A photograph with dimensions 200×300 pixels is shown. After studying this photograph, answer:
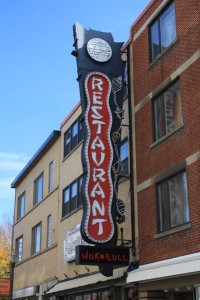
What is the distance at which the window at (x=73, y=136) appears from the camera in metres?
24.2

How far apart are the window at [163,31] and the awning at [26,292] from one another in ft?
51.5

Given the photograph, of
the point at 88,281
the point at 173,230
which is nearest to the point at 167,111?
the point at 173,230

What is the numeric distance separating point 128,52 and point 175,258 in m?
9.18

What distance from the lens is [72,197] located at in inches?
942

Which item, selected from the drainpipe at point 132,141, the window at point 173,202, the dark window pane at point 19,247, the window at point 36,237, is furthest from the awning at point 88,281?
the dark window pane at point 19,247

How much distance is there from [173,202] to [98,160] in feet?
9.64

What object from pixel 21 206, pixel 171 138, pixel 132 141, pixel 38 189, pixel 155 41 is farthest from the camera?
pixel 21 206

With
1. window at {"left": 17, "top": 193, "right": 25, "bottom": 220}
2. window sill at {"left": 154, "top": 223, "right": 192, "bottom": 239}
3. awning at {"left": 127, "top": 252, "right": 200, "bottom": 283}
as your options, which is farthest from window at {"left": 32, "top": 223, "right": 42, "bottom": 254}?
window sill at {"left": 154, "top": 223, "right": 192, "bottom": 239}

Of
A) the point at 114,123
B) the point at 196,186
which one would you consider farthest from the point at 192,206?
the point at 114,123

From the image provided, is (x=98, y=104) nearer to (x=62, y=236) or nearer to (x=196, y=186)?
(x=196, y=186)

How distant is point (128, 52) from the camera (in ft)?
63.7

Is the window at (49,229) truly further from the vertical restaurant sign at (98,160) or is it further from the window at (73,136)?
the vertical restaurant sign at (98,160)

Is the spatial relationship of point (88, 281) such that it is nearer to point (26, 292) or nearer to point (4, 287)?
point (26, 292)

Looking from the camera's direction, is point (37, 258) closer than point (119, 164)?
No
